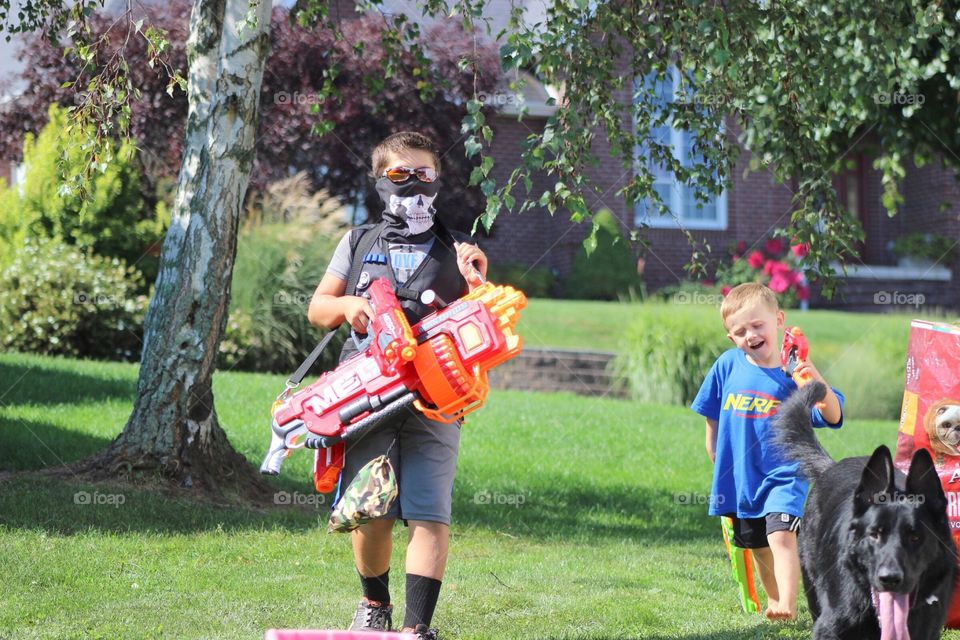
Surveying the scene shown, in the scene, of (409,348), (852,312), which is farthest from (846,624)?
(852,312)

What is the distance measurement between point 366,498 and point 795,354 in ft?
6.49

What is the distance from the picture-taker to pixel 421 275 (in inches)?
145

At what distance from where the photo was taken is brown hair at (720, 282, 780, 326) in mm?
4477

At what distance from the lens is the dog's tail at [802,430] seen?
160 inches

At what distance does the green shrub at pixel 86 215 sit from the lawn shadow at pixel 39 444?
460 centimetres

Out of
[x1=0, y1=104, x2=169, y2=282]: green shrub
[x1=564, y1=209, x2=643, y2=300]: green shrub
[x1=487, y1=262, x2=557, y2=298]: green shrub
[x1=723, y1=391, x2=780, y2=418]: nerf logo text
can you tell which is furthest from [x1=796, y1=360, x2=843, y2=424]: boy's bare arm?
[x1=564, y1=209, x2=643, y2=300]: green shrub

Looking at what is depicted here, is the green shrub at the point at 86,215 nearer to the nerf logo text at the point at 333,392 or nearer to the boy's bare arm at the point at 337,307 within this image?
the boy's bare arm at the point at 337,307

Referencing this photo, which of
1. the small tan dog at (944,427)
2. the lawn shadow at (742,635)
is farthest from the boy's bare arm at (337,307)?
the small tan dog at (944,427)

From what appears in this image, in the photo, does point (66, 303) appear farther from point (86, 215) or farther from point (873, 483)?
point (873, 483)

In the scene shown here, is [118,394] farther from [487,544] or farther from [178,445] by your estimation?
[487,544]

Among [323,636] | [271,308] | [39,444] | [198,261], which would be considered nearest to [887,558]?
[323,636]

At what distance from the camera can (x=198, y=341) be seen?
6.34m

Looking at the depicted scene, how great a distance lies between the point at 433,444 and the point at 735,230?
17067 millimetres

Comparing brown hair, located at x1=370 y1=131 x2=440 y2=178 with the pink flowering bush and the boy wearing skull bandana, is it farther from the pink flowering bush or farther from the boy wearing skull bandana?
the pink flowering bush
